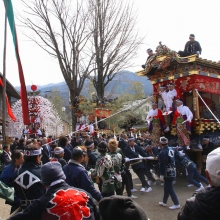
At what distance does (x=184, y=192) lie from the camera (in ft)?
27.2

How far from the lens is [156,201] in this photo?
7480mm

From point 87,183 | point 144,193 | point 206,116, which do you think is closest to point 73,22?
point 206,116

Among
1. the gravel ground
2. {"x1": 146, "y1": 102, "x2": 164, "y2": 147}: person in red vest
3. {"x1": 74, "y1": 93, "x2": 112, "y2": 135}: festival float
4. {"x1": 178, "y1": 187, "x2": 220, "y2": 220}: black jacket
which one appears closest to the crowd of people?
{"x1": 178, "y1": 187, "x2": 220, "y2": 220}: black jacket

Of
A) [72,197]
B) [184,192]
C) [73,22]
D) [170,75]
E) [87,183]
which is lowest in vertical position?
[184,192]

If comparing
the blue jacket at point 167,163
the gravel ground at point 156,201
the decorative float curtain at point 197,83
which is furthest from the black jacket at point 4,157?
the decorative float curtain at point 197,83

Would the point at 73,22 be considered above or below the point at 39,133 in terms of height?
above

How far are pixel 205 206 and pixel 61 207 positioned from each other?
4.12 ft

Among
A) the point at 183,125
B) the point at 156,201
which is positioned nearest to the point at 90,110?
the point at 183,125

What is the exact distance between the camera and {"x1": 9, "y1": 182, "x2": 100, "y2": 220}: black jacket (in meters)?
2.56

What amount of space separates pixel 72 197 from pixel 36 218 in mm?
387

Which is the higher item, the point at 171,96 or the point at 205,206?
the point at 171,96

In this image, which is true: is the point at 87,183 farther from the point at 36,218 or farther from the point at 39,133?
the point at 39,133

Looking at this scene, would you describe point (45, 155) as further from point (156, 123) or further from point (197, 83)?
point (197, 83)

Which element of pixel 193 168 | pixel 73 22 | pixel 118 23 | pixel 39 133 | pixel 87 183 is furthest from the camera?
pixel 118 23
